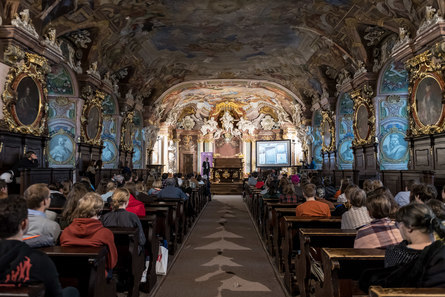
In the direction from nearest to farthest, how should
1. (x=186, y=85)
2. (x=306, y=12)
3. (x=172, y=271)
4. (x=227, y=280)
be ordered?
(x=227, y=280), (x=172, y=271), (x=306, y=12), (x=186, y=85)

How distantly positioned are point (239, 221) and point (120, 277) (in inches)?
261

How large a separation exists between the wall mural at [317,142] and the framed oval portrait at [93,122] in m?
12.2

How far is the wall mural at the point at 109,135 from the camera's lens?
15750mm

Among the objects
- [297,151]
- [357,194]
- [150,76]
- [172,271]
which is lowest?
[172,271]

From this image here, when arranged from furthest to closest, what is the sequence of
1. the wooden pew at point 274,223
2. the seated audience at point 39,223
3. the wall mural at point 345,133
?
the wall mural at point 345,133
the wooden pew at point 274,223
the seated audience at point 39,223

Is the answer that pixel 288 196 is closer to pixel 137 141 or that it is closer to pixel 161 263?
pixel 161 263

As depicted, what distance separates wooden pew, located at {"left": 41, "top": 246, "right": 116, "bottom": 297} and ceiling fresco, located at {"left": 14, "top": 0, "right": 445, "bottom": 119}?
24.8 feet

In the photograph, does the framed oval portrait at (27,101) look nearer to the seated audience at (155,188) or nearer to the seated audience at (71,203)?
the seated audience at (155,188)

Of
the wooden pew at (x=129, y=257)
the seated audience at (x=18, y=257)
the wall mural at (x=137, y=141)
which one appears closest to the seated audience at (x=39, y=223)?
the wooden pew at (x=129, y=257)

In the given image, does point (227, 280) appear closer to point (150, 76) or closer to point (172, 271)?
point (172, 271)

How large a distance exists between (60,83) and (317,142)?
46.0 ft

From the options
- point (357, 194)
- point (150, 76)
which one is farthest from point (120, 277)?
point (150, 76)

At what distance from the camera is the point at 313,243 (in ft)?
13.0

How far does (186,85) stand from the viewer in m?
21.8
